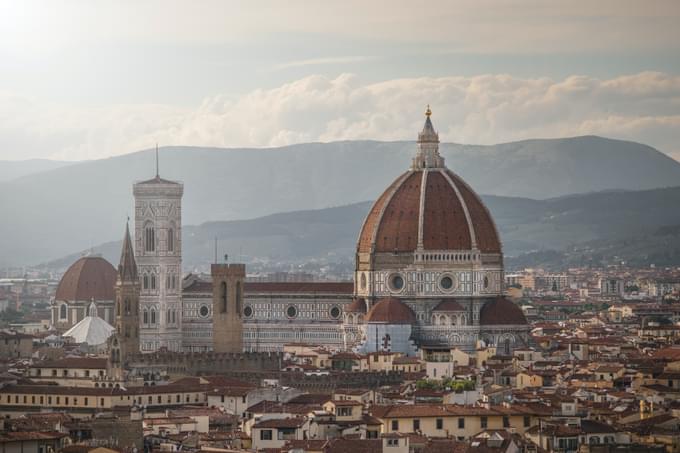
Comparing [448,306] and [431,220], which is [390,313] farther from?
[431,220]

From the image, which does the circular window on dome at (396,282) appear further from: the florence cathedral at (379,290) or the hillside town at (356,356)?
the hillside town at (356,356)

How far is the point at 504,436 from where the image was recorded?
6128cm

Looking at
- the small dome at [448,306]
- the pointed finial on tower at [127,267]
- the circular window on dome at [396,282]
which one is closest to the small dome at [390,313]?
the small dome at [448,306]

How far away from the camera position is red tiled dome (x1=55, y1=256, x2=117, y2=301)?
148625 millimetres

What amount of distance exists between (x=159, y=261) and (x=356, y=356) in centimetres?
2465

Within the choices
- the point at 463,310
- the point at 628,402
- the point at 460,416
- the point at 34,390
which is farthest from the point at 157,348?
the point at 460,416

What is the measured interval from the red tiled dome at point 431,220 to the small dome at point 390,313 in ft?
13.8

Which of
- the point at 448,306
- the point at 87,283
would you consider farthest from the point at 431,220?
the point at 87,283

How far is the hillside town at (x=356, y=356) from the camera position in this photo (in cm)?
6531

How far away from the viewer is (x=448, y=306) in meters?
126

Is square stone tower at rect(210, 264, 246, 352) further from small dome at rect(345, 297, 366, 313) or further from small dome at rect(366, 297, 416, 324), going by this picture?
small dome at rect(366, 297, 416, 324)

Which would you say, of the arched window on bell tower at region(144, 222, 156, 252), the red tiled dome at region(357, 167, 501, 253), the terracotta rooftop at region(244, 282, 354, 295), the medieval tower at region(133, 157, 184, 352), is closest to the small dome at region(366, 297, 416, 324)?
the red tiled dome at region(357, 167, 501, 253)

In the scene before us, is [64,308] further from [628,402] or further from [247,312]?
[628,402]

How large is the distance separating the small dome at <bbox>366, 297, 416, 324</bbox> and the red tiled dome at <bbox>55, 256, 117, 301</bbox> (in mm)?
28577
